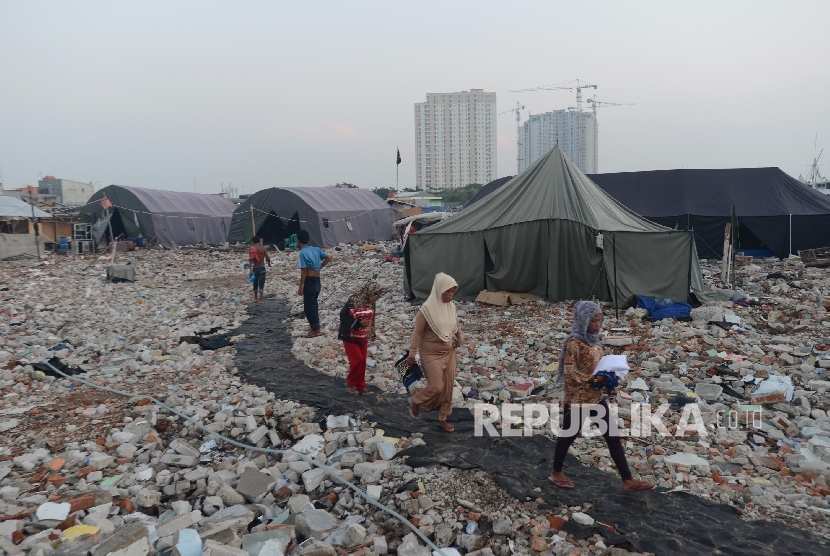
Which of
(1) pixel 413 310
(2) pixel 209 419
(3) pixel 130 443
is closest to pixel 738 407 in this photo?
(2) pixel 209 419

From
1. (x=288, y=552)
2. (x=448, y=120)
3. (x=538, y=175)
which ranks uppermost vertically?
(x=448, y=120)

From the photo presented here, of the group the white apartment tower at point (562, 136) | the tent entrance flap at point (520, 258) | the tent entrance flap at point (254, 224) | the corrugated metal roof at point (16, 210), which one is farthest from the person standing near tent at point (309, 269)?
the white apartment tower at point (562, 136)

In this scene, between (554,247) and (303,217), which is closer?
(554,247)

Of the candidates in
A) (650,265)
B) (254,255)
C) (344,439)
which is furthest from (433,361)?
(254,255)

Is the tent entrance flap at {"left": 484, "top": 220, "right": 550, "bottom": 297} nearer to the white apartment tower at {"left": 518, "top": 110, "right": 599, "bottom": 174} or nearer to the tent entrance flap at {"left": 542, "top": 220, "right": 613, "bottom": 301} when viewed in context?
the tent entrance flap at {"left": 542, "top": 220, "right": 613, "bottom": 301}

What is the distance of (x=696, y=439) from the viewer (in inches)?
192

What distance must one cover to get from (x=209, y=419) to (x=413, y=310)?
228 inches

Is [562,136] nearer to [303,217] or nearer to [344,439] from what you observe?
[303,217]

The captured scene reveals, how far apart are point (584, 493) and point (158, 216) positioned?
2682 centimetres

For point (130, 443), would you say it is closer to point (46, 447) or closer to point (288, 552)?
point (46, 447)

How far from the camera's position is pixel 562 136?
7594 centimetres

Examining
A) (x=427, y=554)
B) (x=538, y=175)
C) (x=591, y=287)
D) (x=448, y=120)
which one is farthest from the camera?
(x=448, y=120)

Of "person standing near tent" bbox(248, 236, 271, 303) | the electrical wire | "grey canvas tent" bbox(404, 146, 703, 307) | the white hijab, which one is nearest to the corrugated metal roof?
"person standing near tent" bbox(248, 236, 271, 303)

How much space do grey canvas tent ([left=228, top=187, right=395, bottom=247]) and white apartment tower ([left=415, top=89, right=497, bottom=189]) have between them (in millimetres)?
52940
